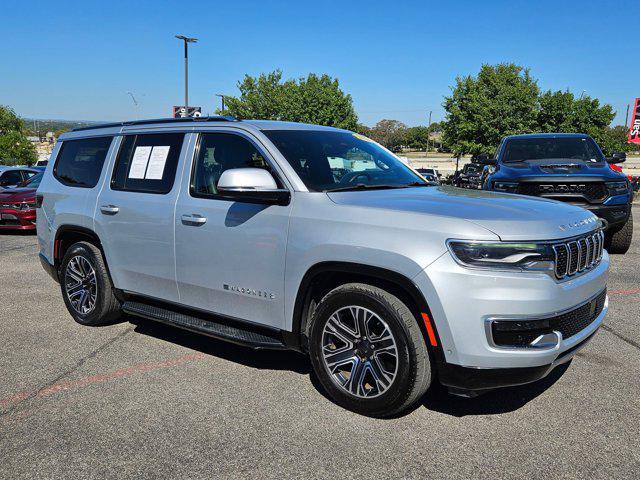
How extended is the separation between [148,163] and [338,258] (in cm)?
213

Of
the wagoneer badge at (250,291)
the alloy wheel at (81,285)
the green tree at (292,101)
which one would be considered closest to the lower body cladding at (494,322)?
the wagoneer badge at (250,291)

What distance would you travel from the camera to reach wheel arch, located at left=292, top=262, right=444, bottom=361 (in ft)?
10.1

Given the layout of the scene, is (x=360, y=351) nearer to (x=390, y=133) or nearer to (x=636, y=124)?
(x=636, y=124)

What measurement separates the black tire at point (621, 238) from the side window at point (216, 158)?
6.62 m

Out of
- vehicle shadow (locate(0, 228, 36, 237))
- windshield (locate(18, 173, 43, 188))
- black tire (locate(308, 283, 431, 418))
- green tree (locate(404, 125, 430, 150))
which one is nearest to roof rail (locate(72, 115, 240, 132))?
black tire (locate(308, 283, 431, 418))

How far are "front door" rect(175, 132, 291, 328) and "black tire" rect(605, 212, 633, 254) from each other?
264 inches

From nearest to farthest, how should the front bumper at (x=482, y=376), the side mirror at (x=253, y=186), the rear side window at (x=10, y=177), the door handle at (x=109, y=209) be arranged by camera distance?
the front bumper at (x=482, y=376) < the side mirror at (x=253, y=186) < the door handle at (x=109, y=209) < the rear side window at (x=10, y=177)

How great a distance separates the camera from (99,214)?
4.90 metres

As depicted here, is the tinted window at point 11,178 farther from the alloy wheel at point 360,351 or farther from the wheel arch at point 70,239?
the alloy wheel at point 360,351

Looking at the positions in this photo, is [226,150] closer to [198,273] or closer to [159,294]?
[198,273]

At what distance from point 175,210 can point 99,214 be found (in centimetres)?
106

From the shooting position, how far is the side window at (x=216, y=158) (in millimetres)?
4094

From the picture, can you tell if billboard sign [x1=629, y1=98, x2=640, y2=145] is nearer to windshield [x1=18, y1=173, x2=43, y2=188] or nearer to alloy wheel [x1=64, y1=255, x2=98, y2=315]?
windshield [x1=18, y1=173, x2=43, y2=188]

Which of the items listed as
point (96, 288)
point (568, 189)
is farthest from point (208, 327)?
point (568, 189)
